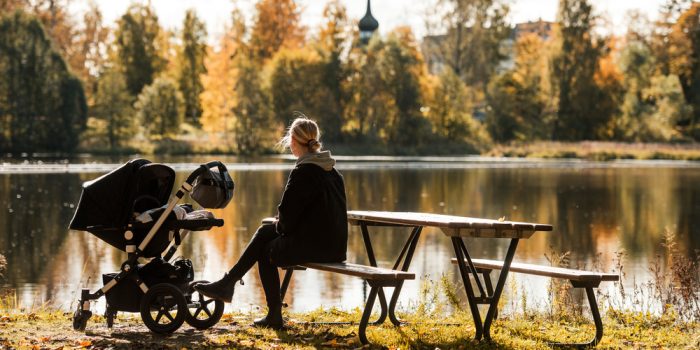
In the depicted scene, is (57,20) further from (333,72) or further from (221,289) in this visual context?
(221,289)

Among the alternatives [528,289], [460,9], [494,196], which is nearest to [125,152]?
[460,9]

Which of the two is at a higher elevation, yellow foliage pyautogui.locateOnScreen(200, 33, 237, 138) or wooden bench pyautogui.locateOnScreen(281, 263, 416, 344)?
yellow foliage pyautogui.locateOnScreen(200, 33, 237, 138)

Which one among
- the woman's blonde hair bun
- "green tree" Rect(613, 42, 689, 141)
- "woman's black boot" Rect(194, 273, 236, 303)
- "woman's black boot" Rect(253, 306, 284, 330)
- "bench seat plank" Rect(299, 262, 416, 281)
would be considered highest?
"green tree" Rect(613, 42, 689, 141)

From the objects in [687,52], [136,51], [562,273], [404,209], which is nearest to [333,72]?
[136,51]

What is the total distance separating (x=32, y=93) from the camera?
65.3 meters

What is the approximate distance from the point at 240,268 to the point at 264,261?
0.20 meters

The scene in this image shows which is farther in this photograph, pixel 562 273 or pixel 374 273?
pixel 562 273

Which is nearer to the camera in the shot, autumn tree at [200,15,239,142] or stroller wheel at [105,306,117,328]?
stroller wheel at [105,306,117,328]

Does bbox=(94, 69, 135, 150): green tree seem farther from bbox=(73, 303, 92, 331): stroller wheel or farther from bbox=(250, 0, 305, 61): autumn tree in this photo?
bbox=(73, 303, 92, 331): stroller wheel

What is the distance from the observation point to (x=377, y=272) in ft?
23.9

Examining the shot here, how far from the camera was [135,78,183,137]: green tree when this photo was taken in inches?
2704

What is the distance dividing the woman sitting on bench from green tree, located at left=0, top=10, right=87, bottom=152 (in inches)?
2333

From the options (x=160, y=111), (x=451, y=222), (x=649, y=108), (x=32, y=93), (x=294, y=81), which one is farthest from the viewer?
(x=649, y=108)

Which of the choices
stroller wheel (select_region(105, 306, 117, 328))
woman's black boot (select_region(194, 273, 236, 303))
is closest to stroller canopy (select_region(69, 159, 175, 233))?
stroller wheel (select_region(105, 306, 117, 328))
